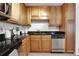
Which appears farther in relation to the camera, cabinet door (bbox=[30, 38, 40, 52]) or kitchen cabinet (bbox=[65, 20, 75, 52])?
cabinet door (bbox=[30, 38, 40, 52])

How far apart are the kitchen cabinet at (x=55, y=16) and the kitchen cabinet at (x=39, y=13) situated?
8.2 inches

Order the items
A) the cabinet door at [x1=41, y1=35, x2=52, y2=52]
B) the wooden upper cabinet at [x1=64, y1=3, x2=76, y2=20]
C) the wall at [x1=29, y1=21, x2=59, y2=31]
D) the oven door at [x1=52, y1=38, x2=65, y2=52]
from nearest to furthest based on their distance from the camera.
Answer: the wooden upper cabinet at [x1=64, y1=3, x2=76, y2=20] < the oven door at [x1=52, y1=38, x2=65, y2=52] < the cabinet door at [x1=41, y1=35, x2=52, y2=52] < the wall at [x1=29, y1=21, x2=59, y2=31]

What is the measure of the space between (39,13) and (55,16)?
675 mm

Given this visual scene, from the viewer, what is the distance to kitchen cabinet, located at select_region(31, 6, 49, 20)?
6.30 m

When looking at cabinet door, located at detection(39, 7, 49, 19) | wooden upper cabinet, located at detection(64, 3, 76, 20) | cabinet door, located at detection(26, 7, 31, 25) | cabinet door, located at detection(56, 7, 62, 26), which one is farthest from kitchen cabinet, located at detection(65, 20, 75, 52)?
cabinet door, located at detection(26, 7, 31, 25)

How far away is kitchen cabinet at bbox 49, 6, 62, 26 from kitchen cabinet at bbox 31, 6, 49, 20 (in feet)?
0.68

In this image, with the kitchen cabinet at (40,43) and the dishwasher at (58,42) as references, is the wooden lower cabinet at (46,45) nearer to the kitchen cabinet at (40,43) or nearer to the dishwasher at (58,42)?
the kitchen cabinet at (40,43)

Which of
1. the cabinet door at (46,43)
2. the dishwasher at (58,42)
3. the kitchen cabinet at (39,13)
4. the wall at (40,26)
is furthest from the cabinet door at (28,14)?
the dishwasher at (58,42)

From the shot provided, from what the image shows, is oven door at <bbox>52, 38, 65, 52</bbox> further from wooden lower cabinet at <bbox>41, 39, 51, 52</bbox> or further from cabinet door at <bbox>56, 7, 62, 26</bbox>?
cabinet door at <bbox>56, 7, 62, 26</bbox>

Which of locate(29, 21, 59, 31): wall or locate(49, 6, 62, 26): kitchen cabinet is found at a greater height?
locate(49, 6, 62, 26): kitchen cabinet

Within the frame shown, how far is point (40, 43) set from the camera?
5957mm

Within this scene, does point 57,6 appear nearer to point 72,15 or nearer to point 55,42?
point 72,15

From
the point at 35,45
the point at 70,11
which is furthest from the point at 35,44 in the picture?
the point at 70,11

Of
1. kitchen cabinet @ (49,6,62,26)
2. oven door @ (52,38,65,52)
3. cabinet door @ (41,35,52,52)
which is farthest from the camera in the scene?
kitchen cabinet @ (49,6,62,26)
